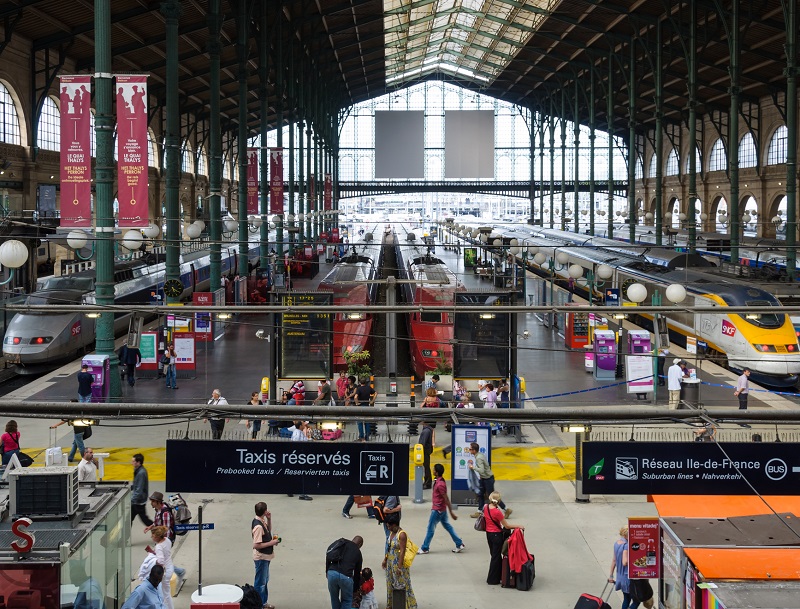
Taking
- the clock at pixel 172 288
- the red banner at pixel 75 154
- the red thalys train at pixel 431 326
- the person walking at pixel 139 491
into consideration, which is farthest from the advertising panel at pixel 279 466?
the clock at pixel 172 288

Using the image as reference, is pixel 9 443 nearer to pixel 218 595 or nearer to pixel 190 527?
pixel 190 527

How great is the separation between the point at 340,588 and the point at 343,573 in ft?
0.66

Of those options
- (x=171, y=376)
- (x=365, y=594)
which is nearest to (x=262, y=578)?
(x=365, y=594)

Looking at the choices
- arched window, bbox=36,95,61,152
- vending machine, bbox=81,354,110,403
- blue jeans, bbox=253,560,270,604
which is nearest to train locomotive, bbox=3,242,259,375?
vending machine, bbox=81,354,110,403

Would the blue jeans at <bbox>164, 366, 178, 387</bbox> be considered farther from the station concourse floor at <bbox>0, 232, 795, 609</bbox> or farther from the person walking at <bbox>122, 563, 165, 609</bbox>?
the person walking at <bbox>122, 563, 165, 609</bbox>

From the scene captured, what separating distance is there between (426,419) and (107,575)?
3.30 meters

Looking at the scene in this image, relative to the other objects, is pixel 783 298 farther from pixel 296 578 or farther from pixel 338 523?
pixel 296 578

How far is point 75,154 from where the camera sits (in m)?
19.0

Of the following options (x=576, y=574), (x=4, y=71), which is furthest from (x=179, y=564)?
(x=4, y=71)

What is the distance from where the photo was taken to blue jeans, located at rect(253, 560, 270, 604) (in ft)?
35.3

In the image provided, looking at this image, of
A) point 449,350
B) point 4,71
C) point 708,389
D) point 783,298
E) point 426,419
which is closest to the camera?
point 426,419

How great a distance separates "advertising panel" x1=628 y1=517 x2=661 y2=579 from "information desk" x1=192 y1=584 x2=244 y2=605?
418cm

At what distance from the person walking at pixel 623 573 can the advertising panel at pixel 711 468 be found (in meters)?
1.01

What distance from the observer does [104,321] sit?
20141 millimetres
